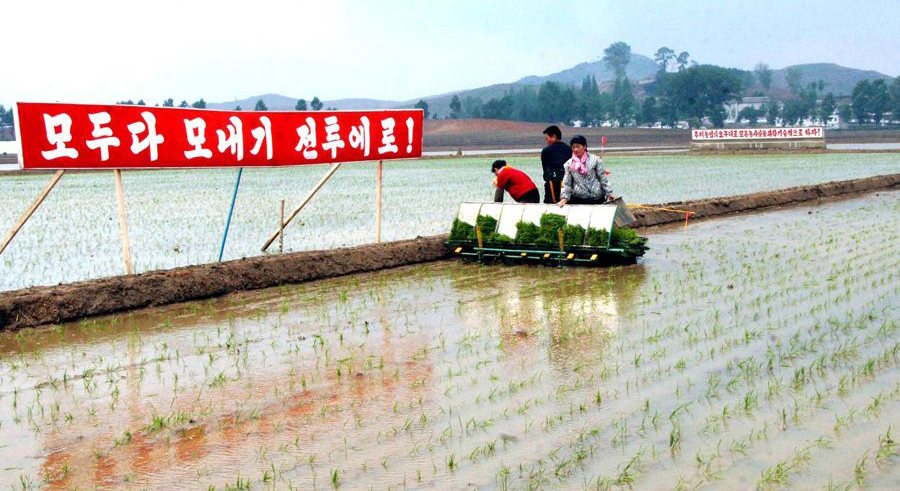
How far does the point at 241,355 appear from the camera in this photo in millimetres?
7734

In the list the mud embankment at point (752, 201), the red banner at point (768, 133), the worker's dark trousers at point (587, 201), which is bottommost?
the red banner at point (768, 133)

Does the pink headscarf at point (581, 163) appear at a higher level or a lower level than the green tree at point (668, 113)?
higher

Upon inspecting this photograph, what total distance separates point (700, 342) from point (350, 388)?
9.29 ft

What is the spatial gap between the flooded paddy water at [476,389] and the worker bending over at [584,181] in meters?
1.77

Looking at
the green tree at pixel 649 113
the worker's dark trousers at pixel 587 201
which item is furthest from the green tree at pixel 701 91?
the worker's dark trousers at pixel 587 201

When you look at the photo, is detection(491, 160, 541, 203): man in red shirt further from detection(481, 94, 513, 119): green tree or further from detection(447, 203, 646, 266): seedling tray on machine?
detection(481, 94, 513, 119): green tree

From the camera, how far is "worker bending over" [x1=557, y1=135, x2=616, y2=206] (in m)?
12.4

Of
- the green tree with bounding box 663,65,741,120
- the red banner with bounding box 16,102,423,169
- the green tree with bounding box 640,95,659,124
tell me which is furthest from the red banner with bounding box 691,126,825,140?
the green tree with bounding box 663,65,741,120

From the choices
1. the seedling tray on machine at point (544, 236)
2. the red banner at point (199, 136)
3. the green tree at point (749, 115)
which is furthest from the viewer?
the green tree at point (749, 115)

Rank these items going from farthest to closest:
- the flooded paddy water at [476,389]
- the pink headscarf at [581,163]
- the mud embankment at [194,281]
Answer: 1. the pink headscarf at [581,163]
2. the mud embankment at [194,281]
3. the flooded paddy water at [476,389]

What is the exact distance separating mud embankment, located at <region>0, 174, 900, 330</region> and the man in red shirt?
3.79 feet

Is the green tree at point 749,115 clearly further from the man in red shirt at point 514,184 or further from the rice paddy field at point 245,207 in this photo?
the man in red shirt at point 514,184

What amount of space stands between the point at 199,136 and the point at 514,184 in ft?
13.6

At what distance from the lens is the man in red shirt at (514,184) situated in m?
13.2
